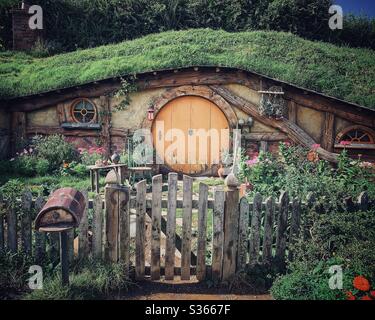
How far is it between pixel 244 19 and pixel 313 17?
2967mm

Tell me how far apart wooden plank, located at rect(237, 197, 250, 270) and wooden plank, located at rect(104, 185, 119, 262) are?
1461mm

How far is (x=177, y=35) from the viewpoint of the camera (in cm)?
1236

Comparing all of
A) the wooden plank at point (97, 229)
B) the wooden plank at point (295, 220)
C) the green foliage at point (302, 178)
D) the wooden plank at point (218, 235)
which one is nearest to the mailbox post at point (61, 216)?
the wooden plank at point (97, 229)

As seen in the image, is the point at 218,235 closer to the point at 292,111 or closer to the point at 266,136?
the point at 266,136

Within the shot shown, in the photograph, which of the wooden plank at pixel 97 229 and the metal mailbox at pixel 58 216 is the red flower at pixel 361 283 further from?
the metal mailbox at pixel 58 216

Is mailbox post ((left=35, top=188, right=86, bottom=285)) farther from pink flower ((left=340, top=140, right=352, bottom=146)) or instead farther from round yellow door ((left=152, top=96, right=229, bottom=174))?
pink flower ((left=340, top=140, right=352, bottom=146))

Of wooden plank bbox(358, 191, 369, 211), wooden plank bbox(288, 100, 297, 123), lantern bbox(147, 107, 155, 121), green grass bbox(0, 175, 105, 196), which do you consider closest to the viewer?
wooden plank bbox(358, 191, 369, 211)

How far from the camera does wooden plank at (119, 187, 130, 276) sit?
4.00 m

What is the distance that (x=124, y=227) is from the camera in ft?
13.2

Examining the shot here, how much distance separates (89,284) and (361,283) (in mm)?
2894

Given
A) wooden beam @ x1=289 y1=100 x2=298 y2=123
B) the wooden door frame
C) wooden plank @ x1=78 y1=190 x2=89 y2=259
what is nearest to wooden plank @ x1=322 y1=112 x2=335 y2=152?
wooden beam @ x1=289 y1=100 x2=298 y2=123

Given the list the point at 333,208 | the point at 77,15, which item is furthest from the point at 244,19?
the point at 333,208

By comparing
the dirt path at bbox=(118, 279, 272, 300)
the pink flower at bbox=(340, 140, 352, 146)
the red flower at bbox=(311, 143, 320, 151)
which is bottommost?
the dirt path at bbox=(118, 279, 272, 300)
